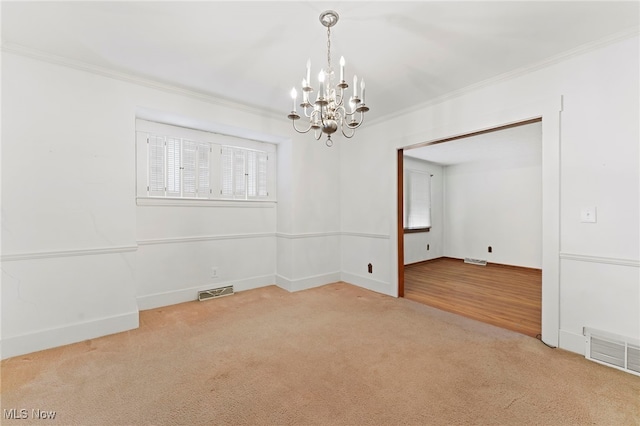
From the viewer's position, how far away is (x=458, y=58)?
2590 millimetres

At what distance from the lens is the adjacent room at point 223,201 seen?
191 centimetres

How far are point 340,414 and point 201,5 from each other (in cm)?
283

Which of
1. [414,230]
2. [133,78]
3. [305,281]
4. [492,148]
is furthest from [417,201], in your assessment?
[133,78]

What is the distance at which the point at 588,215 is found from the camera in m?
2.39

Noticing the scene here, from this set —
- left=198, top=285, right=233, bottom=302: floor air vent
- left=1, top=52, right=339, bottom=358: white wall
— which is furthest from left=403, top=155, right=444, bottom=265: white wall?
left=1, top=52, right=339, bottom=358: white wall

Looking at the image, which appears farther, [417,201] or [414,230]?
[417,201]

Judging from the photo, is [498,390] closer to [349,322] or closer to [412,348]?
[412,348]

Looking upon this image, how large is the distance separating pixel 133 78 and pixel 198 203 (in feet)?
5.30

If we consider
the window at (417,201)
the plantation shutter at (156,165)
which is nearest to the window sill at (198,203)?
the plantation shutter at (156,165)

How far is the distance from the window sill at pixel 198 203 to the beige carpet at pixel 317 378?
145 centimetres

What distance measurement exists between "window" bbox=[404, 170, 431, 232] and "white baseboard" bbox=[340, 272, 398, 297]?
7.59 ft

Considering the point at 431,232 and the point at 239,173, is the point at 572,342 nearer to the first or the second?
the point at 239,173

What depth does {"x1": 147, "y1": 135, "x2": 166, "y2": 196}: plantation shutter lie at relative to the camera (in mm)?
3520

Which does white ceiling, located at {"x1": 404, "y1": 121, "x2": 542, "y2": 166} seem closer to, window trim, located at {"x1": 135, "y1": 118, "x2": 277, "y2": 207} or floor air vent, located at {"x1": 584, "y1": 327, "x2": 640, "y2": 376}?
window trim, located at {"x1": 135, "y1": 118, "x2": 277, "y2": 207}
